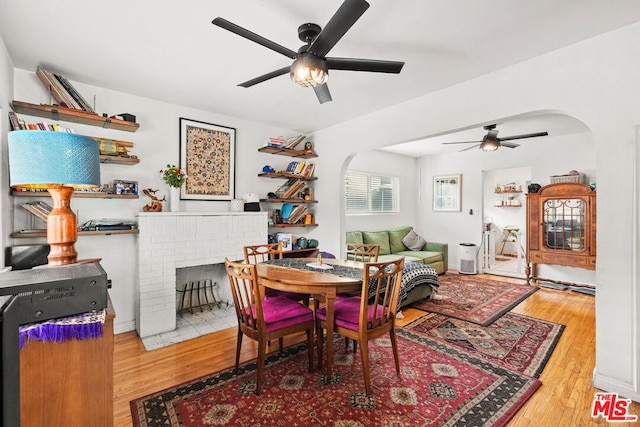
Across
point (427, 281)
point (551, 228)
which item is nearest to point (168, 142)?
point (427, 281)

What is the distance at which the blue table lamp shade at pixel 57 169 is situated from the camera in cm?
132

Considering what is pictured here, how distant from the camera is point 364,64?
197cm

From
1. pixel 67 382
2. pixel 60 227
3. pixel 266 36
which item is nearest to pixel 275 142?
pixel 266 36

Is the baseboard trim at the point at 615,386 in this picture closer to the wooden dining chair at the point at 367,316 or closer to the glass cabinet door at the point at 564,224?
the wooden dining chair at the point at 367,316

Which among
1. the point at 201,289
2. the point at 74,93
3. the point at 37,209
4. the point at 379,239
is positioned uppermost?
the point at 74,93

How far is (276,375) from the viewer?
2.35 m

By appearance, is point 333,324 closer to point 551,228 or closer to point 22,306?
point 22,306

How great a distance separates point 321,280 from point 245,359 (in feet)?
3.58

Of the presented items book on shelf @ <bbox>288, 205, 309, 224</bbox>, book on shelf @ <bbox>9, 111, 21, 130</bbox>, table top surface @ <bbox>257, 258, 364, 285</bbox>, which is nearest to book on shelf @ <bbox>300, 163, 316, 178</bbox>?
book on shelf @ <bbox>288, 205, 309, 224</bbox>

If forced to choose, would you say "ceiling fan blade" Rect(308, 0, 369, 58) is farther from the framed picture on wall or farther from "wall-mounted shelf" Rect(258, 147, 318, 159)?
the framed picture on wall

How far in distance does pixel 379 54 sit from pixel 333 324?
219 cm

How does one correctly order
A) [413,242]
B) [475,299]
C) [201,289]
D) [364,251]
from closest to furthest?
[364,251] → [201,289] → [475,299] → [413,242]

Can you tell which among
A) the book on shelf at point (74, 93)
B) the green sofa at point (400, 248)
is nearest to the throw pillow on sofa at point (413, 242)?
the green sofa at point (400, 248)

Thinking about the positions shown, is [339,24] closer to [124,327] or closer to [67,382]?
[67,382]
